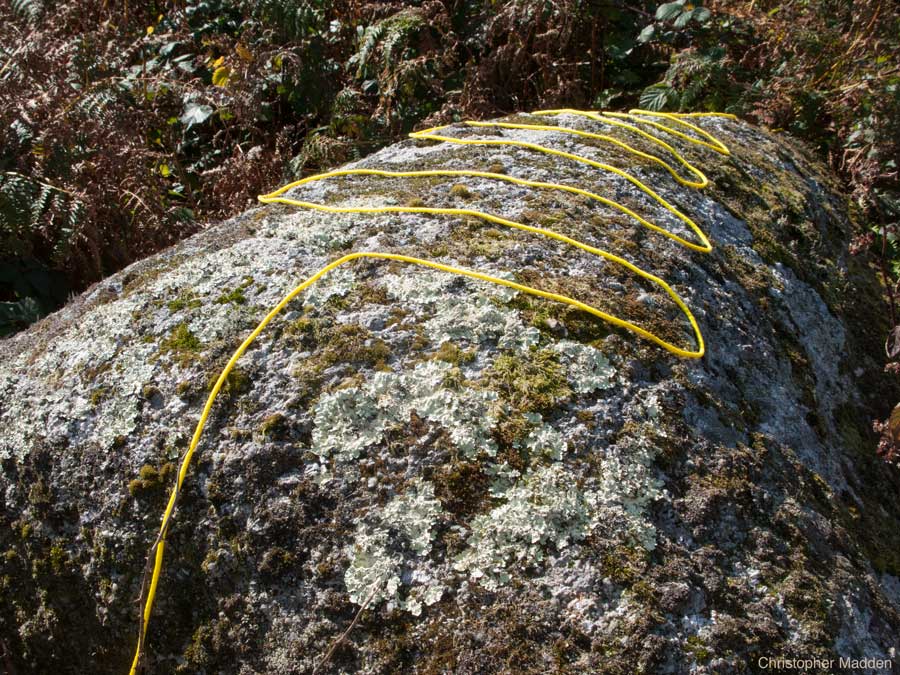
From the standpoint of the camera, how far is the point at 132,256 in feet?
14.5

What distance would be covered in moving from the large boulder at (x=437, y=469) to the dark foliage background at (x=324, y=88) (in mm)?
1932

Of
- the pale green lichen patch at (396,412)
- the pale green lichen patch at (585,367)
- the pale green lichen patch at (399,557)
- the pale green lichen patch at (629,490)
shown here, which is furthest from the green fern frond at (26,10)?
the pale green lichen patch at (629,490)

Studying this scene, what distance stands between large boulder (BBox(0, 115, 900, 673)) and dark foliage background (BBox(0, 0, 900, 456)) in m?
1.93

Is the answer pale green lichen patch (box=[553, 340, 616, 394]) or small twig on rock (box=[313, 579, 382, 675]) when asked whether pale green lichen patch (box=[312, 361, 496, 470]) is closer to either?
pale green lichen patch (box=[553, 340, 616, 394])

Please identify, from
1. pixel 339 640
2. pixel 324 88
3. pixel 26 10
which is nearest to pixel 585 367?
pixel 339 640

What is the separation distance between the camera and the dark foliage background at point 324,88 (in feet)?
14.1

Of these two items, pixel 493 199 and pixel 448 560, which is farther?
pixel 493 199

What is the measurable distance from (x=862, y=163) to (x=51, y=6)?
571cm

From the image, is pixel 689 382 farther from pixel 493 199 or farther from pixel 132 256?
pixel 132 256

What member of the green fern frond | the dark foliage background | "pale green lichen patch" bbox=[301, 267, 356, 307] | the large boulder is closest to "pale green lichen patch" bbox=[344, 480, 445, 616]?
the large boulder

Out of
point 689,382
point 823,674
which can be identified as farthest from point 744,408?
point 823,674

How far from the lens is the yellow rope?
1.97 meters

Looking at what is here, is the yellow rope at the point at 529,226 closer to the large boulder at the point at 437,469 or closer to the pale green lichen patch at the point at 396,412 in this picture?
the large boulder at the point at 437,469

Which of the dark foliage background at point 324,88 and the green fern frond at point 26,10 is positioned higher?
the green fern frond at point 26,10
